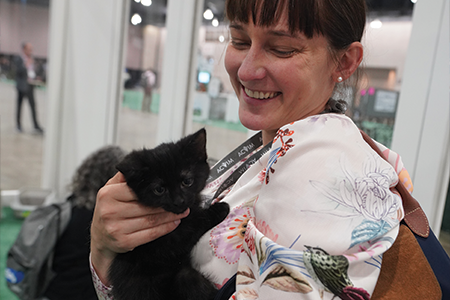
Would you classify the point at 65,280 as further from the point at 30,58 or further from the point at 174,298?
the point at 30,58

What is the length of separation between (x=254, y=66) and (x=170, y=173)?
1.35ft

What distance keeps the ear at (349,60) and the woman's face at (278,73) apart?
0.07 ft

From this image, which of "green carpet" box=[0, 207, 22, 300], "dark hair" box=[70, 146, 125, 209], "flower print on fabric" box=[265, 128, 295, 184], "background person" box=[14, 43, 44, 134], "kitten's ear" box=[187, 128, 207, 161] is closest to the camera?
"flower print on fabric" box=[265, 128, 295, 184]

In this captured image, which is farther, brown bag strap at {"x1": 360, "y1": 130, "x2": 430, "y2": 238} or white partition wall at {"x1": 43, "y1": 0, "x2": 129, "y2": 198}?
white partition wall at {"x1": 43, "y1": 0, "x2": 129, "y2": 198}

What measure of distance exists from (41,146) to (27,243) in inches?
126

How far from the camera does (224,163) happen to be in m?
1.08

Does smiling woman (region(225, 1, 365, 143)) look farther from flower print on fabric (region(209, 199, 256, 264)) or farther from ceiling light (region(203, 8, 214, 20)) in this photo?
ceiling light (region(203, 8, 214, 20))

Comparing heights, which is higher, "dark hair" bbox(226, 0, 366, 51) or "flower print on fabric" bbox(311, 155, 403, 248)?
"dark hair" bbox(226, 0, 366, 51)

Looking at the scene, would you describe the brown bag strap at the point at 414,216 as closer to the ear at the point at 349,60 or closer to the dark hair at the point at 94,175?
the ear at the point at 349,60

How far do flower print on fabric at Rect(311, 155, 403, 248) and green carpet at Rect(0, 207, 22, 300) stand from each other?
310cm

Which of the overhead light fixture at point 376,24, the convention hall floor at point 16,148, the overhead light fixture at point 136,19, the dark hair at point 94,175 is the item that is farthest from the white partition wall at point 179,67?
the convention hall floor at point 16,148

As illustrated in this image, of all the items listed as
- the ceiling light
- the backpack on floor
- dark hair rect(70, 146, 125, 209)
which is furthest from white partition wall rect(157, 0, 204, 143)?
the backpack on floor

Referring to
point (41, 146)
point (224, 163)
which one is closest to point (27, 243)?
point (224, 163)

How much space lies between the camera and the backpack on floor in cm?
213
